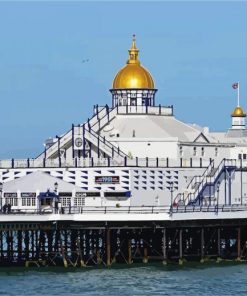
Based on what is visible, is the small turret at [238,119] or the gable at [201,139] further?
the small turret at [238,119]

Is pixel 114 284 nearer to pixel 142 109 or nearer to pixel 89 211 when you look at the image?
pixel 89 211

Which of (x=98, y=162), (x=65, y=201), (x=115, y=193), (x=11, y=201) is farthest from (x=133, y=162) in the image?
(x=11, y=201)

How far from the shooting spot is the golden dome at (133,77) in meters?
117

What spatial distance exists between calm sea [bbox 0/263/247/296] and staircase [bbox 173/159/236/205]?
11209mm

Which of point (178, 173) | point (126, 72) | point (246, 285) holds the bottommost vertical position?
point (246, 285)

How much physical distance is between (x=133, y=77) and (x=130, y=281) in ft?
105

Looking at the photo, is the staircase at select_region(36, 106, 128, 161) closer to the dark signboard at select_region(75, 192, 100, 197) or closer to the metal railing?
the dark signboard at select_region(75, 192, 100, 197)

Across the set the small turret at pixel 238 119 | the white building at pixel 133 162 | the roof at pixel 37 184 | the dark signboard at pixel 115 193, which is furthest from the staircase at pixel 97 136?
the small turret at pixel 238 119

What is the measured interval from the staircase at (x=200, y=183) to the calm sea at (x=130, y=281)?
36.8ft

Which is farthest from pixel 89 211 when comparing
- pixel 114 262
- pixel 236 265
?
pixel 236 265

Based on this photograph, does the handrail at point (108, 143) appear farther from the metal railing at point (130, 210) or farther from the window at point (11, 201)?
the window at point (11, 201)

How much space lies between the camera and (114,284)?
282 feet

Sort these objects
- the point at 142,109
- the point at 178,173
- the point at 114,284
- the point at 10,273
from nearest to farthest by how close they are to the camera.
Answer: the point at 114,284, the point at 10,273, the point at 178,173, the point at 142,109

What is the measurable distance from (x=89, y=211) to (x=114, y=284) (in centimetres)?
1052
